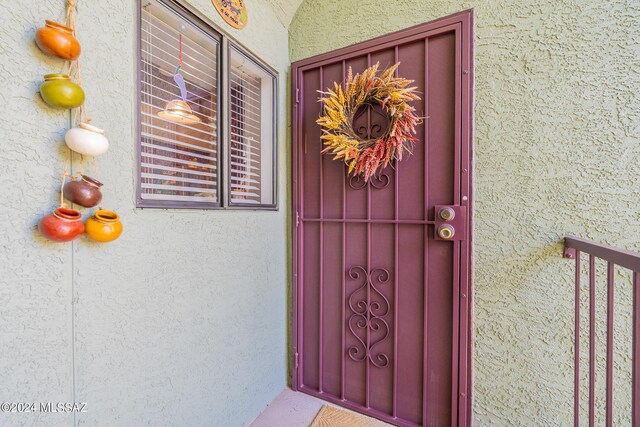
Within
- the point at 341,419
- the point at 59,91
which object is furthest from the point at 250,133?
the point at 341,419

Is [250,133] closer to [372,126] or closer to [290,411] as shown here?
[372,126]

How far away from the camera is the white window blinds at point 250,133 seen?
1547mm

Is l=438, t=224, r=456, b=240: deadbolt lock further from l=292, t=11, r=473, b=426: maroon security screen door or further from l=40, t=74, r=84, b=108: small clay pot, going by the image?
l=40, t=74, r=84, b=108: small clay pot

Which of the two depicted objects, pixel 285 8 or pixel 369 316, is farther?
pixel 285 8

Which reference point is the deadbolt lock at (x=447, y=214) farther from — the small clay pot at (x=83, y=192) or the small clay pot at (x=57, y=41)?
the small clay pot at (x=57, y=41)

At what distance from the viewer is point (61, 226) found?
0.76 m

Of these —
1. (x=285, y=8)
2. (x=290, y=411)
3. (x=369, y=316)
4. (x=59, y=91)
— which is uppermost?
(x=285, y=8)

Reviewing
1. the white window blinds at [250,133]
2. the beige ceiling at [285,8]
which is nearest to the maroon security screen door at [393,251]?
the white window blinds at [250,133]

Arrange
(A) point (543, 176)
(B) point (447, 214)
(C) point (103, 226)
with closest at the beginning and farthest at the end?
(C) point (103, 226) < (A) point (543, 176) < (B) point (447, 214)

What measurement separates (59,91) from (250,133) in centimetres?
103

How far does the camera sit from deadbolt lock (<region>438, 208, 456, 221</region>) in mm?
1449

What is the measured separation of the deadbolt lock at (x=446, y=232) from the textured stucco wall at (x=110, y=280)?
1.13 m

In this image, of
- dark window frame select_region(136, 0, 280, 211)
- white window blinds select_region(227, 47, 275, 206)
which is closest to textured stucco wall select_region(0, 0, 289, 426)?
dark window frame select_region(136, 0, 280, 211)

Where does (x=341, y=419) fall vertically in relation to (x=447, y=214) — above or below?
below
